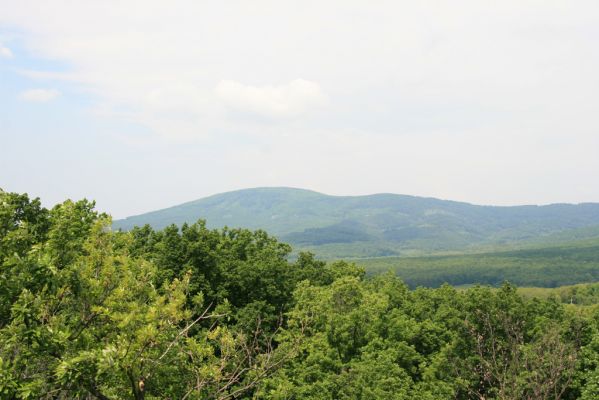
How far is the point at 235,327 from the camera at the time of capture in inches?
1143

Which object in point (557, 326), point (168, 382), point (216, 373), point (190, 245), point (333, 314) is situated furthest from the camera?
point (190, 245)

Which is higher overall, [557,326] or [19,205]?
[19,205]

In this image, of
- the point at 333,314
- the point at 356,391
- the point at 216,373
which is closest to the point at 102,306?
the point at 216,373

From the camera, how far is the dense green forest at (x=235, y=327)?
10914 millimetres

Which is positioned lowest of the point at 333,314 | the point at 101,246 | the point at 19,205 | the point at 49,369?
the point at 333,314

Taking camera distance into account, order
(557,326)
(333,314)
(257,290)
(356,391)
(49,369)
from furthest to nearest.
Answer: (257,290)
(333,314)
(557,326)
(356,391)
(49,369)

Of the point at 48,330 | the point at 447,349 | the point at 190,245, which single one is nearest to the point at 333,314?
the point at 447,349

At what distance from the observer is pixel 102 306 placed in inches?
467

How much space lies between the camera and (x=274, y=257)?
39.6m

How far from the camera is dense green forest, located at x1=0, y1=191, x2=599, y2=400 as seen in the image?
10.9 m

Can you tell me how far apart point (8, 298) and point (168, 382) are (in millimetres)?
4838

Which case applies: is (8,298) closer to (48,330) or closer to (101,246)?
(48,330)

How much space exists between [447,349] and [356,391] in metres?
7.47

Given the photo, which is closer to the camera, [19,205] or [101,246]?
[101,246]
